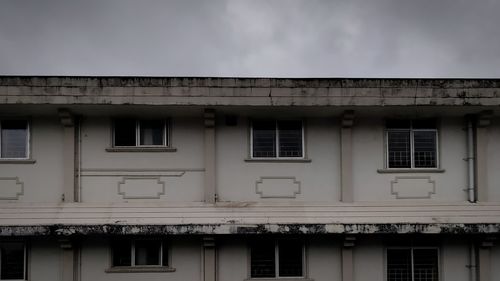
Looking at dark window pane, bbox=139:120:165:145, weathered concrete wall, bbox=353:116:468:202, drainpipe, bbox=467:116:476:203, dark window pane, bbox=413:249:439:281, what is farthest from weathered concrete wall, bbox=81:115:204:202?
drainpipe, bbox=467:116:476:203

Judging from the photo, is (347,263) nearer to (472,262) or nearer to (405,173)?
(405,173)

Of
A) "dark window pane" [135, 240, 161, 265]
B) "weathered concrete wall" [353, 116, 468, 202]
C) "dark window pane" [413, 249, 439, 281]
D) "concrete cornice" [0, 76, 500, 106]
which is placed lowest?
"dark window pane" [413, 249, 439, 281]

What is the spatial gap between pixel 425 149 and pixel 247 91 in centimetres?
494

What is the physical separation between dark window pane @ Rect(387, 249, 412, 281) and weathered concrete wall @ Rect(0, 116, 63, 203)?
849 cm

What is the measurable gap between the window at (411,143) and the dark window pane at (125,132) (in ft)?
21.5

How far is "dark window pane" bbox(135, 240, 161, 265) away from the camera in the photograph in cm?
1267

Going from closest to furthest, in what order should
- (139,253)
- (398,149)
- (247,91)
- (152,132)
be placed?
(247,91), (139,253), (152,132), (398,149)

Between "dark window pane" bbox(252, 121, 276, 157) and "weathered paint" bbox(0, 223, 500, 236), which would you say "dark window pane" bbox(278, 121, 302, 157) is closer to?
"dark window pane" bbox(252, 121, 276, 157)

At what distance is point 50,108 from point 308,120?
643 centimetres

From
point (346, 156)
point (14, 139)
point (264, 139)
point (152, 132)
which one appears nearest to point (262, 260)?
point (264, 139)

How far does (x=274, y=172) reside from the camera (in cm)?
1281

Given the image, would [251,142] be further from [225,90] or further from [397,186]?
[397,186]

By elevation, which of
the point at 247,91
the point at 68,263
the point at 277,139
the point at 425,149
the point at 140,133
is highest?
the point at 247,91

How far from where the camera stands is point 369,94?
12.2 metres
